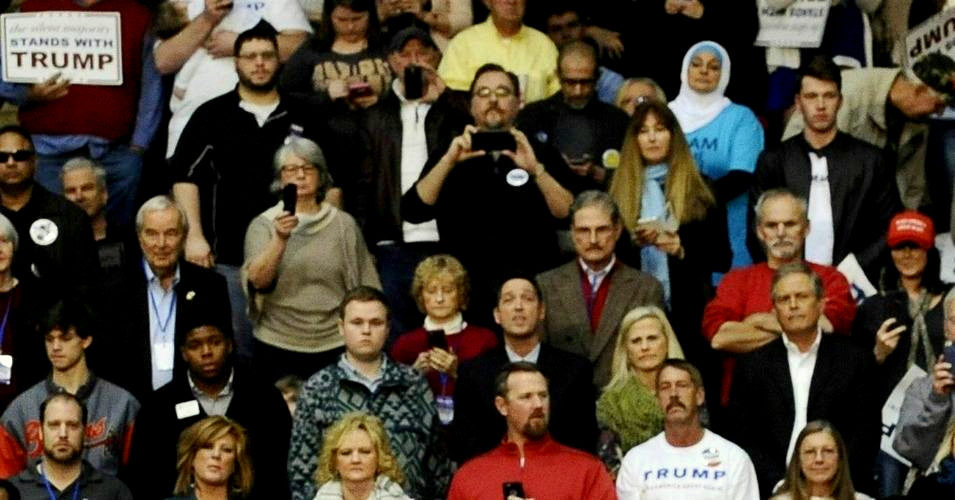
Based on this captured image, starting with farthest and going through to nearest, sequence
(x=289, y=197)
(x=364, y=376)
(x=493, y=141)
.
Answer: (x=493, y=141), (x=289, y=197), (x=364, y=376)

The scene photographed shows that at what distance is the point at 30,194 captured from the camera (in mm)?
17031

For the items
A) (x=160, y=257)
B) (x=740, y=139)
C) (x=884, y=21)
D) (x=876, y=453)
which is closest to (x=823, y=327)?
(x=876, y=453)

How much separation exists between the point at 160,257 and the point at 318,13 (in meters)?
3.57

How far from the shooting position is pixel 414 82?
17.7m

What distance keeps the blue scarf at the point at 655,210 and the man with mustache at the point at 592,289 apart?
531mm

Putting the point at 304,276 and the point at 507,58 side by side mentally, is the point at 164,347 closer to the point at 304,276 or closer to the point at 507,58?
the point at 304,276

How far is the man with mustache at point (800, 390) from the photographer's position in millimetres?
15391

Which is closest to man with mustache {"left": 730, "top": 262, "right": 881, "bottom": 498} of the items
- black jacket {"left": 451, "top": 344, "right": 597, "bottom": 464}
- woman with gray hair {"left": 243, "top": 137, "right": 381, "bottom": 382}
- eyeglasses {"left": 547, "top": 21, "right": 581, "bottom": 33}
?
black jacket {"left": 451, "top": 344, "right": 597, "bottom": 464}

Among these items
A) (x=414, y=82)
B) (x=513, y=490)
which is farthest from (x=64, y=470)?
(x=414, y=82)

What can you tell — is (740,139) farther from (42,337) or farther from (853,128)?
(42,337)

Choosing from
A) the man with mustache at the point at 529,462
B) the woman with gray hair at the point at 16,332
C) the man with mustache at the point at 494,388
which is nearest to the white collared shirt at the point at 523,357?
the man with mustache at the point at 494,388

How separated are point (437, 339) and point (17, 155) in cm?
265

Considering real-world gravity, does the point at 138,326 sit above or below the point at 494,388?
above

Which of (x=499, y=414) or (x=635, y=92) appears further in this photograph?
(x=635, y=92)
